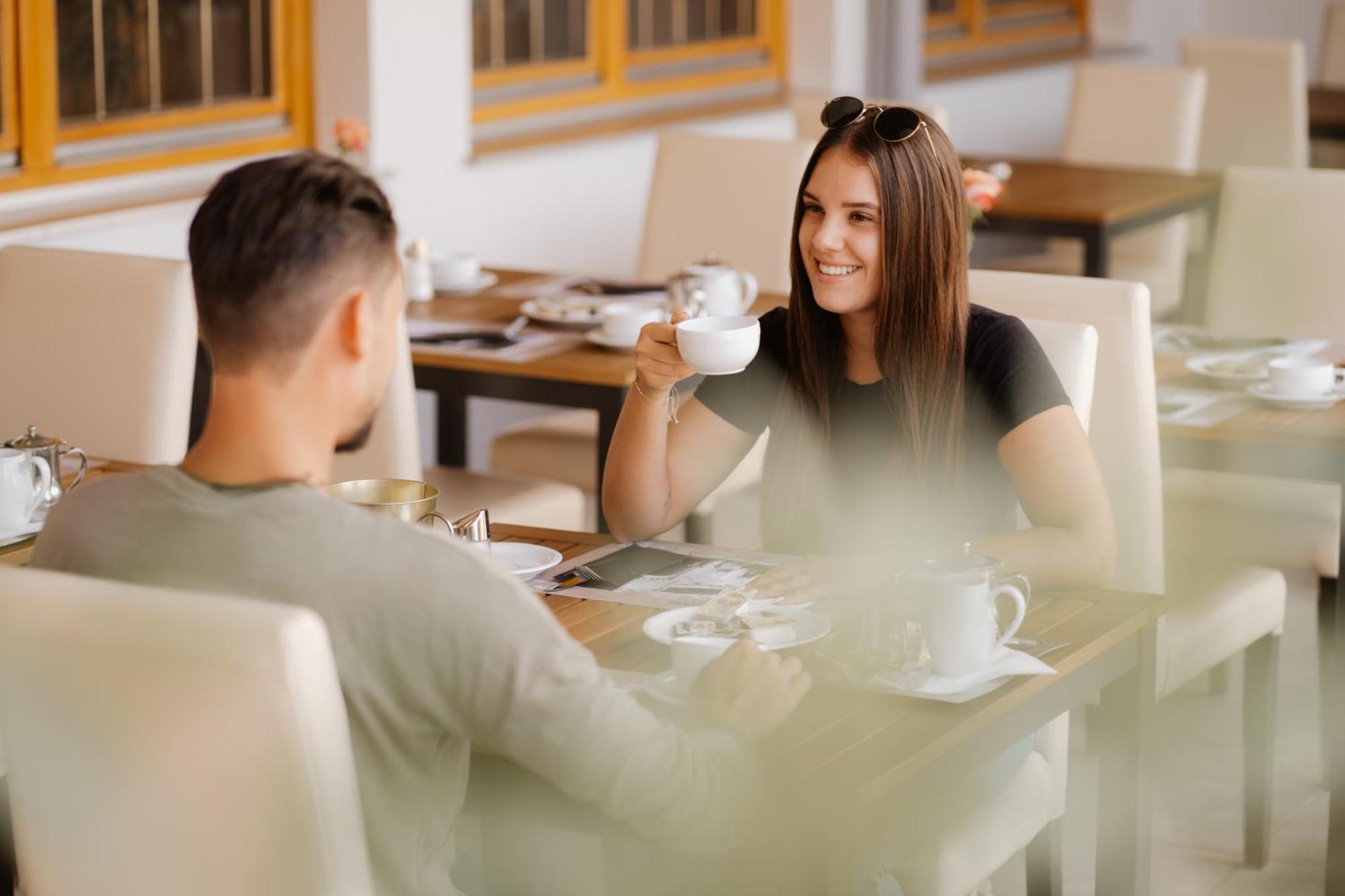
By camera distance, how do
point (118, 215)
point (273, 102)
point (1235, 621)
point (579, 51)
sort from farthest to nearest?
point (579, 51) → point (273, 102) → point (118, 215) → point (1235, 621)

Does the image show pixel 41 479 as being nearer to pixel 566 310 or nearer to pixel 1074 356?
pixel 1074 356

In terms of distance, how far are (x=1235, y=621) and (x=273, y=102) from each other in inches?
102

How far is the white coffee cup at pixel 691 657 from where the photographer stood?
1.67 metres

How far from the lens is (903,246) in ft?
7.28

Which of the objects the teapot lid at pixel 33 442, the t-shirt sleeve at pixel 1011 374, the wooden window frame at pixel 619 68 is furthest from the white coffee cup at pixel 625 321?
the wooden window frame at pixel 619 68

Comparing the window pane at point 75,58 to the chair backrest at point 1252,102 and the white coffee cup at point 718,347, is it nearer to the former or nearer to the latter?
the white coffee cup at point 718,347

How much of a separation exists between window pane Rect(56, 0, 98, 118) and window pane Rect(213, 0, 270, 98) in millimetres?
341

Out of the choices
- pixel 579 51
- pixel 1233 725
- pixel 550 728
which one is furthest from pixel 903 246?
pixel 579 51

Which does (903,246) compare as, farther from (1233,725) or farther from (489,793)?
(1233,725)

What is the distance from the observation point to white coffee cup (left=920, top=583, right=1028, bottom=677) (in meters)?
1.68

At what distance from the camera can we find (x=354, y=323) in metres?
1.39

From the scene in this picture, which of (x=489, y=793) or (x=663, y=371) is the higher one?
(x=663, y=371)

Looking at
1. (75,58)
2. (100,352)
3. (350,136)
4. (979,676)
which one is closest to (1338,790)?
(979,676)

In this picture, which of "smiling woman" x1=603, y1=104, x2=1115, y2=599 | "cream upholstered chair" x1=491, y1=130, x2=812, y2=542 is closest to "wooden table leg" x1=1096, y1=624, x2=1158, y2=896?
"smiling woman" x1=603, y1=104, x2=1115, y2=599
